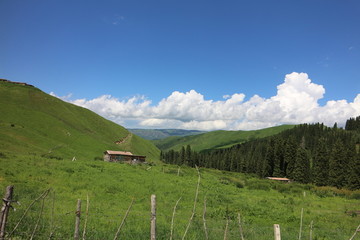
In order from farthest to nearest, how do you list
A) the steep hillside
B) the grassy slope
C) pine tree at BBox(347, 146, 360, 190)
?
pine tree at BBox(347, 146, 360, 190) < the steep hillside < the grassy slope

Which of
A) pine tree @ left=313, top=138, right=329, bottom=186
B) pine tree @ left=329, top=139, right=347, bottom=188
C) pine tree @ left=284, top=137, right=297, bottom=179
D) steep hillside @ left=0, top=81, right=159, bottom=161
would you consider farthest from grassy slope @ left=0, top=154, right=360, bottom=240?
pine tree @ left=284, top=137, right=297, bottom=179

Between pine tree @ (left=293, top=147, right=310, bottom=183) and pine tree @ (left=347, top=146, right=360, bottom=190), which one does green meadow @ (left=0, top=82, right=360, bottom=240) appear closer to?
pine tree @ (left=347, top=146, right=360, bottom=190)

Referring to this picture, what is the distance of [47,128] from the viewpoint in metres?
86.0

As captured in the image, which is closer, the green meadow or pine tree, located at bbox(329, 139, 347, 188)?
the green meadow

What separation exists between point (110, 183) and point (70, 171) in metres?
7.27

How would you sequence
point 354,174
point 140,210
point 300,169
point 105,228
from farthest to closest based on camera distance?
point 300,169 → point 354,174 → point 140,210 → point 105,228

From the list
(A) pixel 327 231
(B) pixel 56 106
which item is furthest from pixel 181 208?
(B) pixel 56 106

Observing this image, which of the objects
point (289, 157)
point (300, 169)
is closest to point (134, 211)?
point (300, 169)

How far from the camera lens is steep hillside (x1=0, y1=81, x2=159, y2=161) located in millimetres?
62494

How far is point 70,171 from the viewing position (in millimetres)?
29875

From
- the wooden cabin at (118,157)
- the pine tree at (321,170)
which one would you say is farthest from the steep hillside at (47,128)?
the pine tree at (321,170)

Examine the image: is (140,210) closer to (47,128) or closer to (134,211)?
(134,211)

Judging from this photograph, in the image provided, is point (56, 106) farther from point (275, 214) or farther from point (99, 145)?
point (275, 214)

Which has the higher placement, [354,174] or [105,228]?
[105,228]
